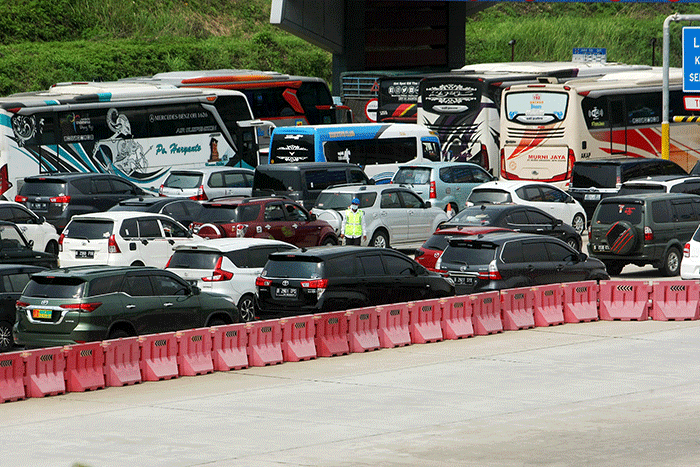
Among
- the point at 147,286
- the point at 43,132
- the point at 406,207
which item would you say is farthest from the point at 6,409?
the point at 43,132

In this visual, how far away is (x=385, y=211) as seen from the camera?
2883 cm

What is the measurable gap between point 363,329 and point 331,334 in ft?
2.06

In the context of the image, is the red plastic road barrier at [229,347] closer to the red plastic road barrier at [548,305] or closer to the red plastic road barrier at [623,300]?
the red plastic road barrier at [548,305]

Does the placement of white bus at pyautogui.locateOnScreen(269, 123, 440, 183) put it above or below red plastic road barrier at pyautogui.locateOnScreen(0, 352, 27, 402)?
above

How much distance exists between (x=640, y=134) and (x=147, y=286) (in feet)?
77.0

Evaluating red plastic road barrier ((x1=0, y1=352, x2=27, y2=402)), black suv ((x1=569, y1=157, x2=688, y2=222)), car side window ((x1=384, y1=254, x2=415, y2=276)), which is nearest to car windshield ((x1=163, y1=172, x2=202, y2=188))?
black suv ((x1=569, y1=157, x2=688, y2=222))

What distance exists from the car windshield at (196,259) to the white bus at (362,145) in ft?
48.3

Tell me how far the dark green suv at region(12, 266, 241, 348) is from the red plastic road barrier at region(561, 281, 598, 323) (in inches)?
270

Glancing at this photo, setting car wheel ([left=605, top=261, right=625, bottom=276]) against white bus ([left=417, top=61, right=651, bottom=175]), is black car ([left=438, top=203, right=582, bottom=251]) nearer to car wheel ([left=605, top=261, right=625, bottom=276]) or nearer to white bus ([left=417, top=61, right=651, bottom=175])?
car wheel ([left=605, top=261, right=625, bottom=276])

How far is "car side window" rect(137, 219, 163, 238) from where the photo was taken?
947 inches

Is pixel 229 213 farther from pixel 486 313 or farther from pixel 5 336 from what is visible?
pixel 5 336

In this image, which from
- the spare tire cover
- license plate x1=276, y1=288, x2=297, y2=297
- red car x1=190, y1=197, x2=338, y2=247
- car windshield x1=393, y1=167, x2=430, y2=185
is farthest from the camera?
car windshield x1=393, y1=167, x2=430, y2=185

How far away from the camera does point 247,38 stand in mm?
66188

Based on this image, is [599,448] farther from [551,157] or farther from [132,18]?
[132,18]
